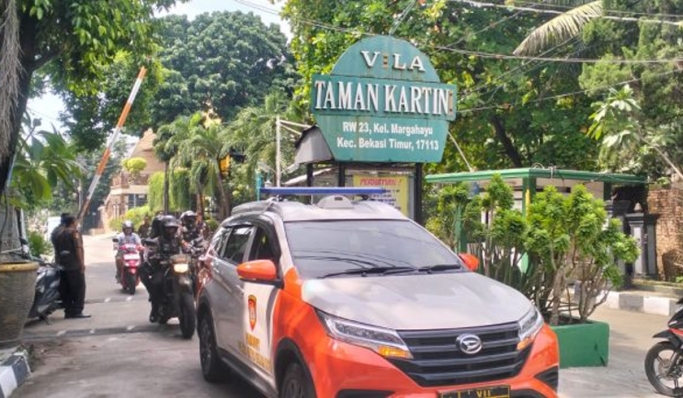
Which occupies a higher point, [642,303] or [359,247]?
[359,247]

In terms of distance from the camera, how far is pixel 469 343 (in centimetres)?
400

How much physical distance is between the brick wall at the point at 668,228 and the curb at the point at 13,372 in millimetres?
13193

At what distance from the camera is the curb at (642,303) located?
11.8m

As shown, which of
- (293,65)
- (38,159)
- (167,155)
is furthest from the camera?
(293,65)

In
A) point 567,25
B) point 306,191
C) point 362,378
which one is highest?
point 567,25

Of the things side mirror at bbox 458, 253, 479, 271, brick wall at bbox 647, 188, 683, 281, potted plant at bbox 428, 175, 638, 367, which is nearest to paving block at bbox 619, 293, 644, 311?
brick wall at bbox 647, 188, 683, 281

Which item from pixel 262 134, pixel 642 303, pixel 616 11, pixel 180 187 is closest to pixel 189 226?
pixel 642 303

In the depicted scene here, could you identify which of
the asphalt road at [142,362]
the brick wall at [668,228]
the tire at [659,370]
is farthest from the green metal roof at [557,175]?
the tire at [659,370]

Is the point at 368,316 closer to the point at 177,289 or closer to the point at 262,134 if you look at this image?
the point at 177,289

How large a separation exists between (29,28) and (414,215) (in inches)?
214

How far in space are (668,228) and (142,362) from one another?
13091 millimetres

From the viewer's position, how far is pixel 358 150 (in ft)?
29.8

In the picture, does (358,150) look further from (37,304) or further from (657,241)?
(657,241)

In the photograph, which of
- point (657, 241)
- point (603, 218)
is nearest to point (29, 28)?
point (603, 218)
